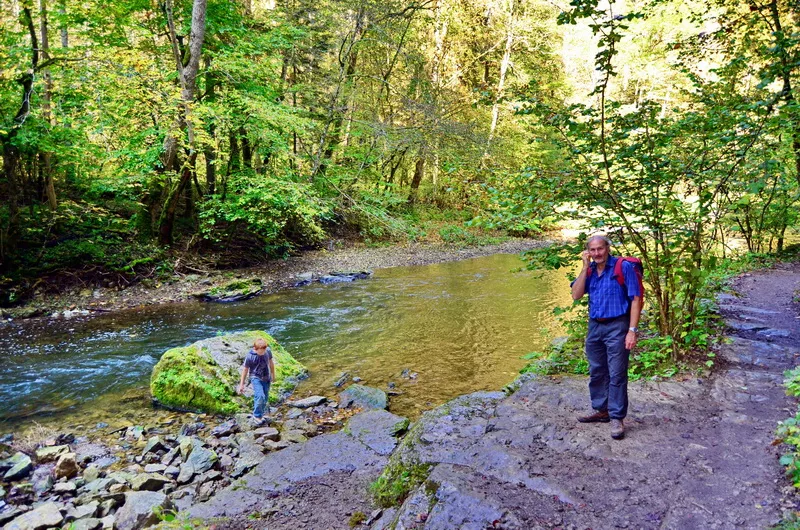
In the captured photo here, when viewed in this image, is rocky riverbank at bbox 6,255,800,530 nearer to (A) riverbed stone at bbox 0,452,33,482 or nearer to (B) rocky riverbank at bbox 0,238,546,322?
(A) riverbed stone at bbox 0,452,33,482

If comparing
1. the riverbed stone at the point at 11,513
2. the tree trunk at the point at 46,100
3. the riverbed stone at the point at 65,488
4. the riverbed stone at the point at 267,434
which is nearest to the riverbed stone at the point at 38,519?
the riverbed stone at the point at 11,513

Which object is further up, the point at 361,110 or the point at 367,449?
the point at 361,110

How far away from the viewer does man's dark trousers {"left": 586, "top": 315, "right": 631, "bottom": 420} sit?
4078 millimetres

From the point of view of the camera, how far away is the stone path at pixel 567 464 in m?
3.08

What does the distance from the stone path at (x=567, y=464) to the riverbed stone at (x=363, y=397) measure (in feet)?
5.02

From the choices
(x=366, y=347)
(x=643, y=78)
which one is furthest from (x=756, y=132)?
(x=643, y=78)

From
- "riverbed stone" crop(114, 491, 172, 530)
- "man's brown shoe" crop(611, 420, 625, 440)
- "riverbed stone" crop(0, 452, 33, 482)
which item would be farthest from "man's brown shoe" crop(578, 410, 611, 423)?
"riverbed stone" crop(0, 452, 33, 482)

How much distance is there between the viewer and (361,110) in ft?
71.2

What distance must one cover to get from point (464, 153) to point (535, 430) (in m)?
13.3

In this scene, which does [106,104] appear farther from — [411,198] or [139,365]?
[411,198]

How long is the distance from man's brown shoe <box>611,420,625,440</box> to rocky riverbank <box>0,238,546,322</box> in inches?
479

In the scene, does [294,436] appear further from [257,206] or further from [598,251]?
[257,206]

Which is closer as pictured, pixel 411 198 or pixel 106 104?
pixel 106 104

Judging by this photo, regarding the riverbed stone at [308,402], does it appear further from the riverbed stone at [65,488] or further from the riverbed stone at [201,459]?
Answer: the riverbed stone at [65,488]
